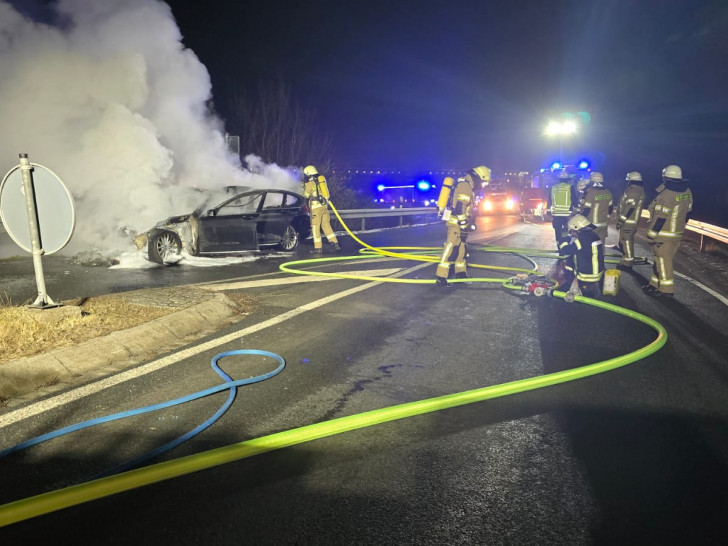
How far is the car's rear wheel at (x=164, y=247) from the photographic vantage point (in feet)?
34.3

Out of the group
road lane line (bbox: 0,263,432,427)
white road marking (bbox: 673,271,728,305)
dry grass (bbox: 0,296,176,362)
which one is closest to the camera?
road lane line (bbox: 0,263,432,427)

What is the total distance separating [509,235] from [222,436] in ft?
47.3

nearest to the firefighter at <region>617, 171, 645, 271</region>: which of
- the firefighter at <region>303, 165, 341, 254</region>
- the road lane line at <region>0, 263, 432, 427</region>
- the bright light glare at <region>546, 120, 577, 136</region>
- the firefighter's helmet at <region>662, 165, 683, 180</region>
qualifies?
the firefighter's helmet at <region>662, 165, 683, 180</region>

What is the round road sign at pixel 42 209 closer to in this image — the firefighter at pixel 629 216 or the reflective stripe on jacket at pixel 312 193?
the reflective stripe on jacket at pixel 312 193

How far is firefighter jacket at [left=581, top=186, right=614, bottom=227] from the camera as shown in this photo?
10.0m

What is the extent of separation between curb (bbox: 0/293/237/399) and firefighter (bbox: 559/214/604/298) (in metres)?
5.15

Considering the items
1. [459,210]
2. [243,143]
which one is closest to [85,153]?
[459,210]

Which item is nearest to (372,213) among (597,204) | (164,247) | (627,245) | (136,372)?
(164,247)

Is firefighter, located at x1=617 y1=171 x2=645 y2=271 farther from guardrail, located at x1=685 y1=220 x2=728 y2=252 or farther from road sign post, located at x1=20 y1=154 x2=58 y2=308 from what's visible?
road sign post, located at x1=20 y1=154 x2=58 y2=308

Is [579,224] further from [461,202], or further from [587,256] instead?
[461,202]

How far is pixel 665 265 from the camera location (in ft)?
26.1

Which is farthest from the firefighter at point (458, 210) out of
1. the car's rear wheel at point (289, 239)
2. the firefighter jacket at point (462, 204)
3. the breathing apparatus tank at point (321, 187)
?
the car's rear wheel at point (289, 239)

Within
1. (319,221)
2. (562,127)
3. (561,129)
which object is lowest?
(319,221)

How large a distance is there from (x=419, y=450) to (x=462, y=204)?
237 inches
